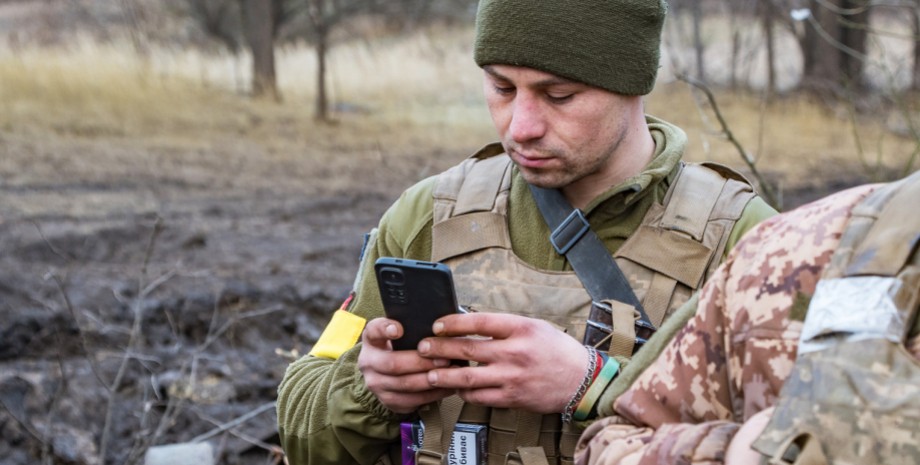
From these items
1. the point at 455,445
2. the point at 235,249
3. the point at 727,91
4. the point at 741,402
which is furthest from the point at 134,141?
the point at 741,402

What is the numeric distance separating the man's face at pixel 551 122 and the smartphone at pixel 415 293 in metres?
0.41

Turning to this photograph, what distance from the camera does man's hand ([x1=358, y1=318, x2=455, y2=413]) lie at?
2354 millimetres

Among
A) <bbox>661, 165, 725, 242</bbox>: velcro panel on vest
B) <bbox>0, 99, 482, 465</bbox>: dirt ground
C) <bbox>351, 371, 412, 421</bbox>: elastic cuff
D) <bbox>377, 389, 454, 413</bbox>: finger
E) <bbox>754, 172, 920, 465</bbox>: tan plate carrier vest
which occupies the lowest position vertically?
<bbox>0, 99, 482, 465</bbox>: dirt ground

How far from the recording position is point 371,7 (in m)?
19.4

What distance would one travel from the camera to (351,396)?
2.66 metres

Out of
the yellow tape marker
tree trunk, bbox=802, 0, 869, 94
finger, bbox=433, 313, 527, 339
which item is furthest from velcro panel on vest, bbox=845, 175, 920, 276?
tree trunk, bbox=802, 0, 869, 94

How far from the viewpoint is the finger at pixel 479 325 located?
2252 millimetres

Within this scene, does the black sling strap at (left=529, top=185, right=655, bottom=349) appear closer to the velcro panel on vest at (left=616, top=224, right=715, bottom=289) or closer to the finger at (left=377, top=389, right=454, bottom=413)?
the velcro panel on vest at (left=616, top=224, right=715, bottom=289)

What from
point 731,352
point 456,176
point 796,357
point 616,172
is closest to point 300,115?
point 456,176

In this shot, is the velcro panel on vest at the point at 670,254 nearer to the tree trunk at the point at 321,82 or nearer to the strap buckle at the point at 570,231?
the strap buckle at the point at 570,231

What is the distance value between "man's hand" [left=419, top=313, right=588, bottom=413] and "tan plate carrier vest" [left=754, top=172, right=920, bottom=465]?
826 mm

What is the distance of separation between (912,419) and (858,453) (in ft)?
0.23

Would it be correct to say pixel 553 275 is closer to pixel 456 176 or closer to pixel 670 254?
pixel 670 254

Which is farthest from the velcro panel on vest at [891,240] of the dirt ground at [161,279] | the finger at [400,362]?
the dirt ground at [161,279]
